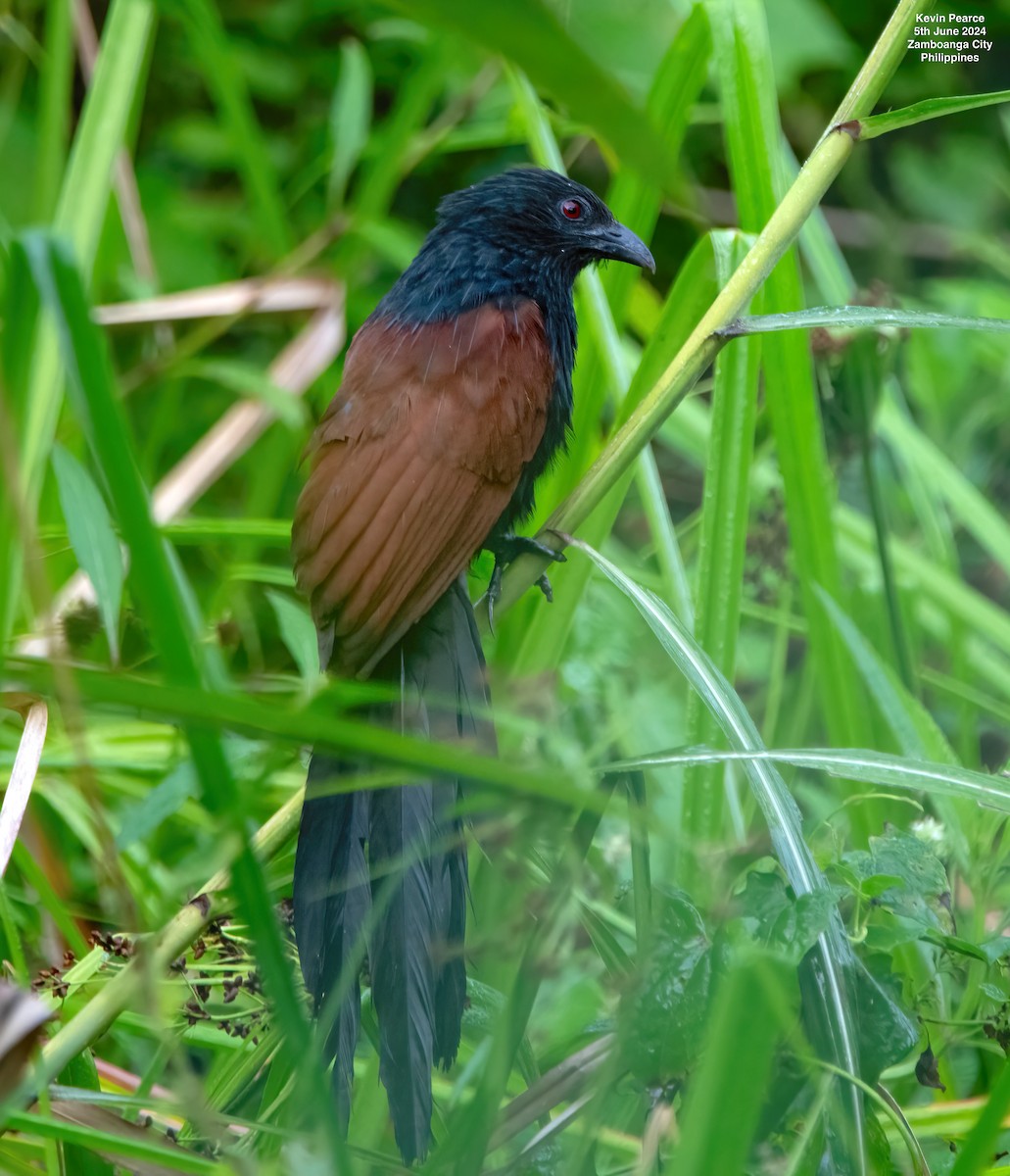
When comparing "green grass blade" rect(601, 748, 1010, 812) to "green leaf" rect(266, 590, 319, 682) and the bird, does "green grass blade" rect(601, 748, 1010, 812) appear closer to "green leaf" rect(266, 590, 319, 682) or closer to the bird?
the bird

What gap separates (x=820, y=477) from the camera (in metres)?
1.36

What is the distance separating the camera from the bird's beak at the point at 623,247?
1.54 meters

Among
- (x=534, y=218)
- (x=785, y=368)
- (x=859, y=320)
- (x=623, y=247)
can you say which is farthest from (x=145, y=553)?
(x=534, y=218)

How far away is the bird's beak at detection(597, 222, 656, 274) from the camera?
5.06 feet

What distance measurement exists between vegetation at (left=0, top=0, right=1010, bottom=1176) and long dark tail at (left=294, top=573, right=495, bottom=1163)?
41 mm

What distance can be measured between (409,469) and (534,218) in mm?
597

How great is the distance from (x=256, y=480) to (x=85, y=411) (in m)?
1.74

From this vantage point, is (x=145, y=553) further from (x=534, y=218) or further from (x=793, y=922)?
(x=534, y=218)

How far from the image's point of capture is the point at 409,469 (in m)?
1.31

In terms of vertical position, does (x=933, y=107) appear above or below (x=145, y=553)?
above

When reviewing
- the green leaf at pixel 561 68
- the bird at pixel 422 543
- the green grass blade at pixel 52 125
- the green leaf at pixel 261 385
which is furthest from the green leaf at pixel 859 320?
the green grass blade at pixel 52 125

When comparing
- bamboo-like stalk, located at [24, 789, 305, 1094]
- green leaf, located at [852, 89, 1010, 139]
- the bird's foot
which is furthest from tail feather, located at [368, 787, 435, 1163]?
green leaf, located at [852, 89, 1010, 139]

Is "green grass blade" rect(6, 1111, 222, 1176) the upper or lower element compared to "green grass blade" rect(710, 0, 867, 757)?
lower

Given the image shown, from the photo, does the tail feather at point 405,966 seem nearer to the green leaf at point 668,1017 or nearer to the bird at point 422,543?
the bird at point 422,543
